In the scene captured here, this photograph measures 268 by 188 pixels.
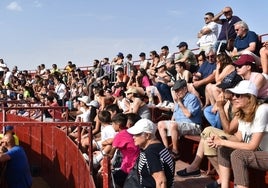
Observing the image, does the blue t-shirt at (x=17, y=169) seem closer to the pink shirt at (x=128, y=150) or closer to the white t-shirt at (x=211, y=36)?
the pink shirt at (x=128, y=150)

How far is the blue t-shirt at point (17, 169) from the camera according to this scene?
7.55m

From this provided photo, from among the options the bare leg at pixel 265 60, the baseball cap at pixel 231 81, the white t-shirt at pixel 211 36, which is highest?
the white t-shirt at pixel 211 36

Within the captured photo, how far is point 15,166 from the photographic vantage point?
7.59 m

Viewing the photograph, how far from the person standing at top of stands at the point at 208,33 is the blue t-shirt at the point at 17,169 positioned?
5.60m

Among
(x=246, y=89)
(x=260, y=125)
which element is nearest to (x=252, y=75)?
(x=246, y=89)

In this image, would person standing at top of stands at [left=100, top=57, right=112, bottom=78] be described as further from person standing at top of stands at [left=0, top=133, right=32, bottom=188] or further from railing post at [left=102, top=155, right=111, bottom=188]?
railing post at [left=102, top=155, right=111, bottom=188]

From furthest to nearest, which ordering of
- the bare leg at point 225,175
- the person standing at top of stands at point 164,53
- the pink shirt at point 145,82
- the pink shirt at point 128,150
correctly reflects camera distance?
the person standing at top of stands at point 164,53, the pink shirt at point 145,82, the pink shirt at point 128,150, the bare leg at point 225,175

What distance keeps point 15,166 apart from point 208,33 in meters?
6.14

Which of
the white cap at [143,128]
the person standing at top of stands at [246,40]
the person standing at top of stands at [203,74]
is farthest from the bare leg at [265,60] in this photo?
the white cap at [143,128]

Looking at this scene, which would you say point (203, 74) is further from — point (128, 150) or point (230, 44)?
point (128, 150)

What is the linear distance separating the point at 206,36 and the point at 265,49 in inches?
185

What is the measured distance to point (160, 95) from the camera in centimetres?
1048

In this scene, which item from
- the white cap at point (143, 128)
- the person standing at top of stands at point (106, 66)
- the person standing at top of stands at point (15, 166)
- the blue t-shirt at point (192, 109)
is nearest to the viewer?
the white cap at point (143, 128)

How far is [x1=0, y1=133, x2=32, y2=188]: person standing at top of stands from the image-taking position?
7547 millimetres
